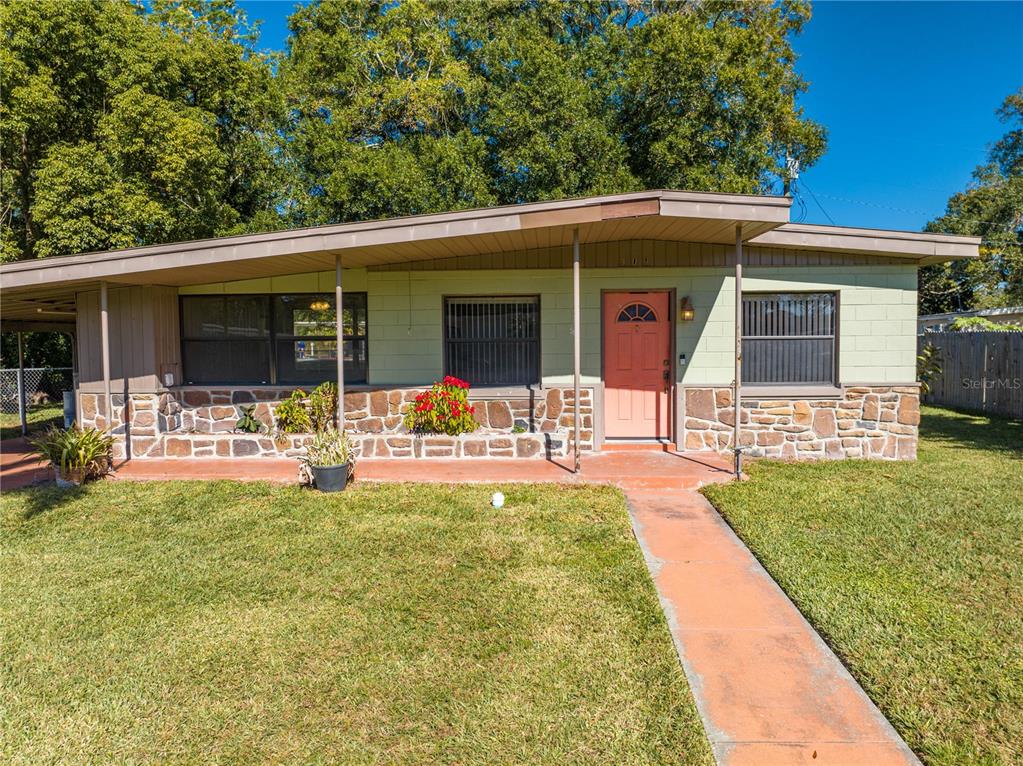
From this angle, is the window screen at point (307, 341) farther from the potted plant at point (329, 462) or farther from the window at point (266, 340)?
the potted plant at point (329, 462)

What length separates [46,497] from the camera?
19.4 ft

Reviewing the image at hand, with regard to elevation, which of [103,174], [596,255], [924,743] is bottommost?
[924,743]

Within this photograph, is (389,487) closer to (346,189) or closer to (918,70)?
(346,189)

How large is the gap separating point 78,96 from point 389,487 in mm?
12080

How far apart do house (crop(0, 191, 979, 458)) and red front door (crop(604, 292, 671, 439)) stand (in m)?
0.02

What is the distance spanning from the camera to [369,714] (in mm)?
2561

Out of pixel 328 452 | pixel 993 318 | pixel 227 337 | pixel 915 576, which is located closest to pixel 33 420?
pixel 227 337

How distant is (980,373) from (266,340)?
45.4ft

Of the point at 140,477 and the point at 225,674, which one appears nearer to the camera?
the point at 225,674

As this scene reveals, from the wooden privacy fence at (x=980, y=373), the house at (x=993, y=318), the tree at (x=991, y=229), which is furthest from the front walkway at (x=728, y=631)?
the tree at (x=991, y=229)

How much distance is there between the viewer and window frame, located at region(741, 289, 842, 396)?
7.47m

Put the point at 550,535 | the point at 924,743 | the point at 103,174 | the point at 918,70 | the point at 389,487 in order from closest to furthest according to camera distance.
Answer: the point at 924,743 → the point at 550,535 → the point at 389,487 → the point at 103,174 → the point at 918,70

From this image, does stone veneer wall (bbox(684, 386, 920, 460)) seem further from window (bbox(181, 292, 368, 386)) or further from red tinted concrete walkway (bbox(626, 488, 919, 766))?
window (bbox(181, 292, 368, 386))

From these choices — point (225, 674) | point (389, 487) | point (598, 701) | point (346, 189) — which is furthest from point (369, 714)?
point (346, 189)
